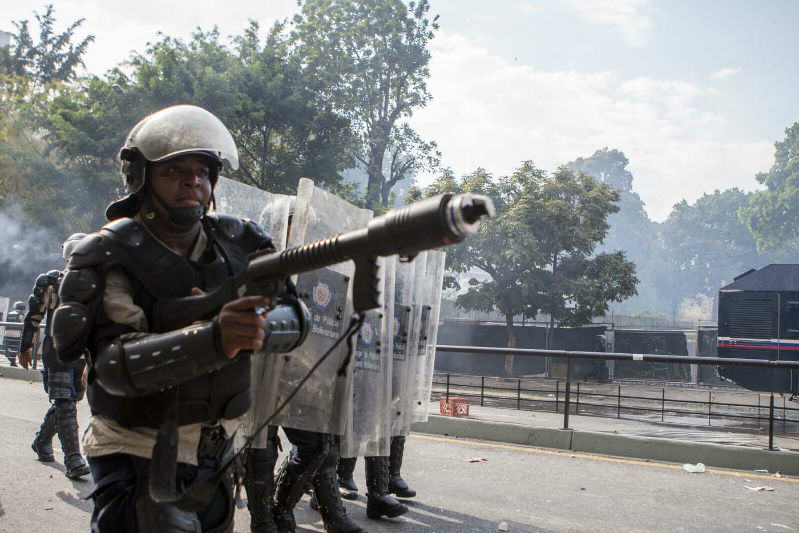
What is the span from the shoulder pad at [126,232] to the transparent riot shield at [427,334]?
338cm

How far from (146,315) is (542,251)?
Answer: 2591 centimetres

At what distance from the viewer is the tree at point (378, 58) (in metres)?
34.0

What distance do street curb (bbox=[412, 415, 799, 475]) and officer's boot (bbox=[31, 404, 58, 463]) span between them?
13.0 feet

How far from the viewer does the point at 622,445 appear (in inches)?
294

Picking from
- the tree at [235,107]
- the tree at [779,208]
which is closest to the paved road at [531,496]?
the tree at [235,107]

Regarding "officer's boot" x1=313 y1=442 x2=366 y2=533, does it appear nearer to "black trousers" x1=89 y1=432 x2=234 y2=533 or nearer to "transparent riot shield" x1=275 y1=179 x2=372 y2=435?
"transparent riot shield" x1=275 y1=179 x2=372 y2=435

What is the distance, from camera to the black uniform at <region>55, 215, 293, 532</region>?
6.27 ft

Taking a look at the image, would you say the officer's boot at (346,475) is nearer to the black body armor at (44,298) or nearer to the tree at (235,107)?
the black body armor at (44,298)

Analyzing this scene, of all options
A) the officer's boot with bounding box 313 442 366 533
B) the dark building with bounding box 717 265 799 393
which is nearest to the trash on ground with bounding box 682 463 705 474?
the officer's boot with bounding box 313 442 366 533

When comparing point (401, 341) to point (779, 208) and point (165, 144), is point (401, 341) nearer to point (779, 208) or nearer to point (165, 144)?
point (165, 144)

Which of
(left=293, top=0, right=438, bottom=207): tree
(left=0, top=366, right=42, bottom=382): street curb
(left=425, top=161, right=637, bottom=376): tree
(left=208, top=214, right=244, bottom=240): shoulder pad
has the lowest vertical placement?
(left=0, top=366, right=42, bottom=382): street curb

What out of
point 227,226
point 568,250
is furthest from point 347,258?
point 568,250

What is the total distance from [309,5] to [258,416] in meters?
33.8

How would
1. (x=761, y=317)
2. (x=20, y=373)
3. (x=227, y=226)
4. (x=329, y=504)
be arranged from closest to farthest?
1. (x=227, y=226)
2. (x=329, y=504)
3. (x=20, y=373)
4. (x=761, y=317)
